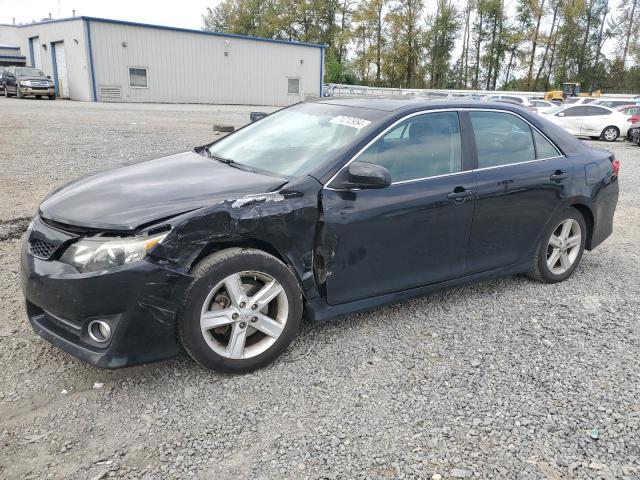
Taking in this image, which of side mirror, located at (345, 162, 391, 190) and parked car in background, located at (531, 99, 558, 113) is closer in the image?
side mirror, located at (345, 162, 391, 190)

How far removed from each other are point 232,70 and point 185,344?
34.6 metres

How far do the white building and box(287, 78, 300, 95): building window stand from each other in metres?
0.07

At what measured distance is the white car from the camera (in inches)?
775

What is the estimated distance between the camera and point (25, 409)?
2713 mm

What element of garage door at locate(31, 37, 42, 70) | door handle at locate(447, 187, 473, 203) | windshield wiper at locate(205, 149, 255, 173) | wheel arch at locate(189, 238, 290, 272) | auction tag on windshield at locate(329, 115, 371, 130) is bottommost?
wheel arch at locate(189, 238, 290, 272)

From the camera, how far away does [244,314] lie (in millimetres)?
2990

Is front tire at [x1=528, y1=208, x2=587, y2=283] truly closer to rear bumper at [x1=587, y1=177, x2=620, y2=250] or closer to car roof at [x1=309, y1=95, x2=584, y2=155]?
rear bumper at [x1=587, y1=177, x2=620, y2=250]

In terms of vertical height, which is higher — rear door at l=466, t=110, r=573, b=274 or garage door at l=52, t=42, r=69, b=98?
garage door at l=52, t=42, r=69, b=98

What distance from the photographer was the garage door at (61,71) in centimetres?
3134

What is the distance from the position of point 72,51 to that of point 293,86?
1463cm

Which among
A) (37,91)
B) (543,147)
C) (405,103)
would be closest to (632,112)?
(543,147)

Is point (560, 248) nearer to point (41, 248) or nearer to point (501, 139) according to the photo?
point (501, 139)

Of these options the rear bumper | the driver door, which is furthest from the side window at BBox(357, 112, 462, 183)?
the rear bumper

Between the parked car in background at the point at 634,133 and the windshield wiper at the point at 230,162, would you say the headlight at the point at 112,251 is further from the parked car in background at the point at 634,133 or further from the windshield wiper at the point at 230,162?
the parked car in background at the point at 634,133
